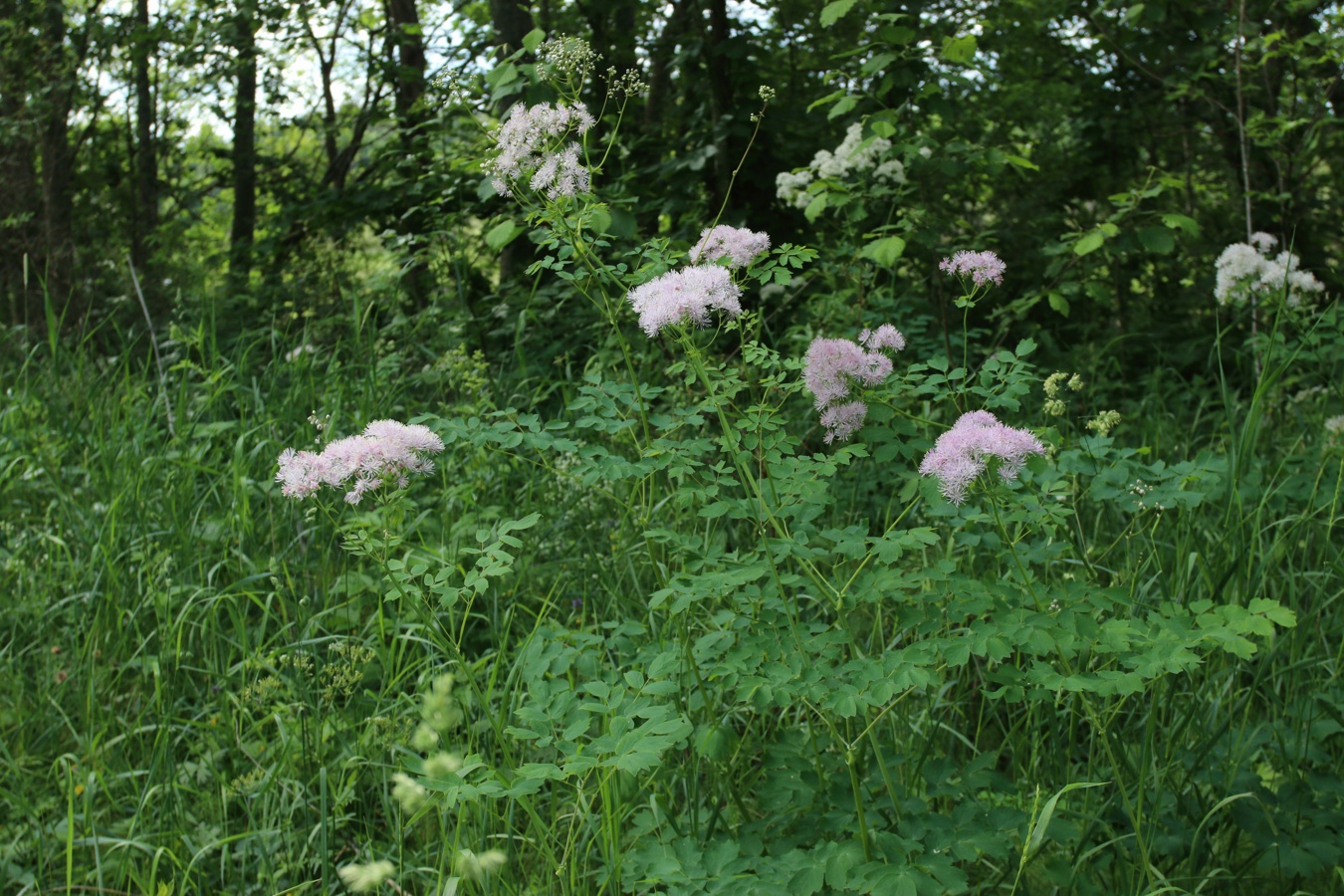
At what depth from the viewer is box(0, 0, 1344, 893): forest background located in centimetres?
168

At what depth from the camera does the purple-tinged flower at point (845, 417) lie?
1830mm

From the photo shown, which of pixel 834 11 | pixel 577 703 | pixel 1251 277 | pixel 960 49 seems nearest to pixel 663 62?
pixel 834 11

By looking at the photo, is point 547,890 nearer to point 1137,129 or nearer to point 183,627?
point 183,627

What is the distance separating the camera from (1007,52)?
6.15 meters

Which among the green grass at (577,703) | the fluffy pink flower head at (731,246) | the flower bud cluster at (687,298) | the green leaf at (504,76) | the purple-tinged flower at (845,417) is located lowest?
the green grass at (577,703)

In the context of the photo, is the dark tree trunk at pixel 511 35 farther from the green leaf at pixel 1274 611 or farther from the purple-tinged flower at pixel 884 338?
the green leaf at pixel 1274 611

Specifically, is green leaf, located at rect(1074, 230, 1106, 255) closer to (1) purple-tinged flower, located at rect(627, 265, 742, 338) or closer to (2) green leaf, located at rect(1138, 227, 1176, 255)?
(2) green leaf, located at rect(1138, 227, 1176, 255)

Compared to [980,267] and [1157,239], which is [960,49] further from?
[980,267]

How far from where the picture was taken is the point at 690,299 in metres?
1.68

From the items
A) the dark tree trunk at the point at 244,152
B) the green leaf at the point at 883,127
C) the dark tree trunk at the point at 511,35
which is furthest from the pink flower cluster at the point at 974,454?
the dark tree trunk at the point at 244,152

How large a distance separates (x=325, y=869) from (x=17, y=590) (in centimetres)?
169

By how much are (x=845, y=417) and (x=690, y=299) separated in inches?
15.1

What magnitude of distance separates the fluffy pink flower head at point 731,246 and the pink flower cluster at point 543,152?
0.83ft

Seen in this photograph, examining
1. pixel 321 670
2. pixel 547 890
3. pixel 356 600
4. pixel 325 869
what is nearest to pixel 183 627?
pixel 356 600
